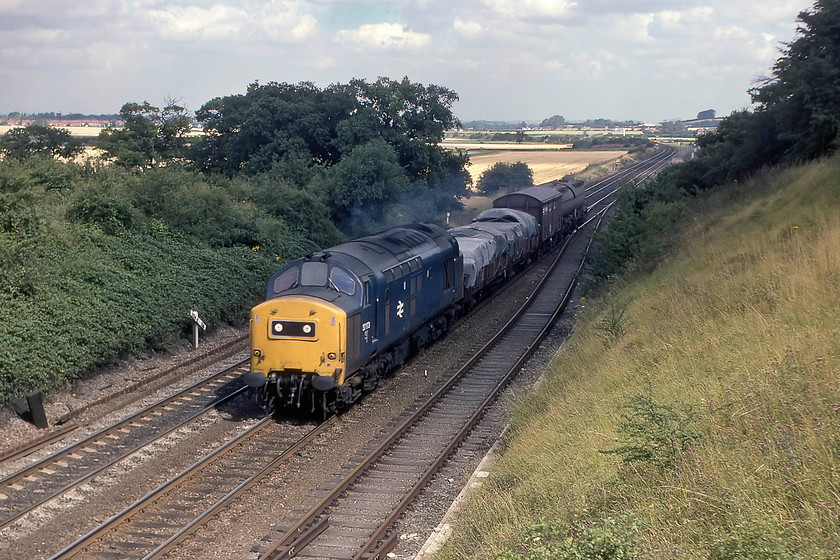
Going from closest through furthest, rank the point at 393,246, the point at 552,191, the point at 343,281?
the point at 343,281
the point at 393,246
the point at 552,191

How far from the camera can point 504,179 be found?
76375 mm

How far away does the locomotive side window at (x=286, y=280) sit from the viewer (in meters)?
15.5

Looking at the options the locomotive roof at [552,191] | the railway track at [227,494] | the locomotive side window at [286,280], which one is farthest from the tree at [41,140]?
the railway track at [227,494]

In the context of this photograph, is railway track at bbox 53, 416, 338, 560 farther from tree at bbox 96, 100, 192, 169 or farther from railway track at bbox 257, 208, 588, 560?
tree at bbox 96, 100, 192, 169

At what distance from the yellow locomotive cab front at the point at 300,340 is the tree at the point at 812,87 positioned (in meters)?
18.3

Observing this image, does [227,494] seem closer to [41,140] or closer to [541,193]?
[541,193]

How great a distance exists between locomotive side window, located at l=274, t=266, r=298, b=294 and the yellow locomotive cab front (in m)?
0.57

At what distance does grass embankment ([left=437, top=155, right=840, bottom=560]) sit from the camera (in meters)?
6.48

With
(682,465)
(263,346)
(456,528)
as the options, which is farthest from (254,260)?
(682,465)

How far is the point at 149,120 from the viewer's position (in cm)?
4281

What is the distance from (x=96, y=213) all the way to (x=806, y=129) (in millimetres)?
23727

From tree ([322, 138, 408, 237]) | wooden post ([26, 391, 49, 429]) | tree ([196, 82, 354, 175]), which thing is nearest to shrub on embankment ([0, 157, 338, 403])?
wooden post ([26, 391, 49, 429])

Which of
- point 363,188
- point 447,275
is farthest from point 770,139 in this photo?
point 363,188

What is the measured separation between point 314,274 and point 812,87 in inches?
762
